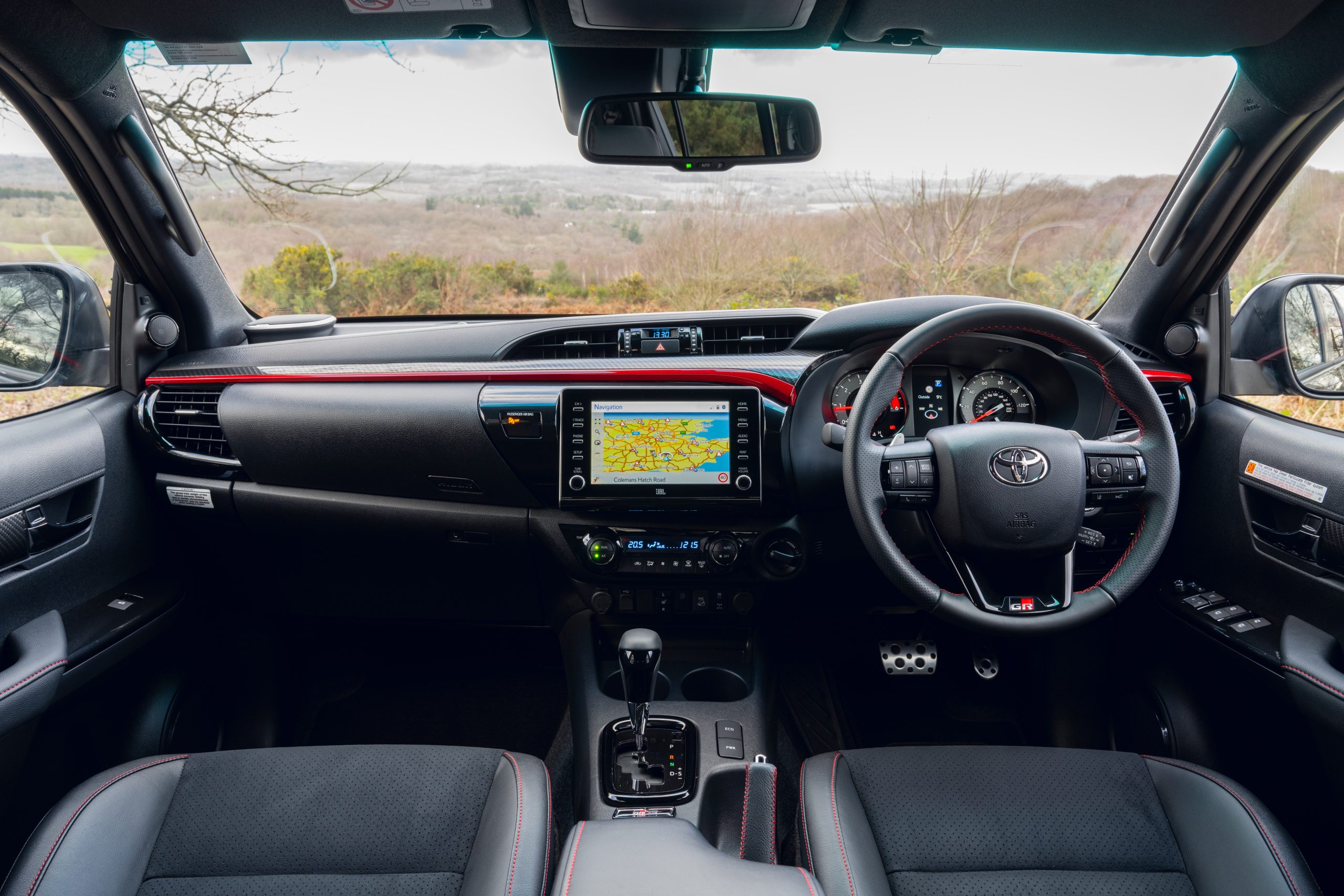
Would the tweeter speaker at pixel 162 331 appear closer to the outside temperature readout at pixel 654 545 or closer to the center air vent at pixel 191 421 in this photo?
the center air vent at pixel 191 421

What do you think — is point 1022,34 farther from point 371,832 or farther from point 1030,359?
point 371,832

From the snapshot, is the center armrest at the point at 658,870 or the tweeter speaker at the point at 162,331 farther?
the tweeter speaker at the point at 162,331

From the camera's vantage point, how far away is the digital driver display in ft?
6.61

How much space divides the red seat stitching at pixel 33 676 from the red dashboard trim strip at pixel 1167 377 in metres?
2.79

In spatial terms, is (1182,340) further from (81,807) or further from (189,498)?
(189,498)

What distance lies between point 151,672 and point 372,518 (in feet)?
2.72

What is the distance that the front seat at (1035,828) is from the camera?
4.56 ft

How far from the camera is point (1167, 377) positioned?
216cm

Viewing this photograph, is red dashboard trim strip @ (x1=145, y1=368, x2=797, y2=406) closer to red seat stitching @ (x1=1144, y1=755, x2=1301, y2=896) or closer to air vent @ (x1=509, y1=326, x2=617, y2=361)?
air vent @ (x1=509, y1=326, x2=617, y2=361)

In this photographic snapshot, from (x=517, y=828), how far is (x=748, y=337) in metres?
1.35

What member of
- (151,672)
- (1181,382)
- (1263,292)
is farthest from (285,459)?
(1263,292)

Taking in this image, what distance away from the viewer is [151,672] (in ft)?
7.72

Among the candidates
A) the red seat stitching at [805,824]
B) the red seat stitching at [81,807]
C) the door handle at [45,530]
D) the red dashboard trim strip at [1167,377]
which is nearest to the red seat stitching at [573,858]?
the red seat stitching at [805,824]

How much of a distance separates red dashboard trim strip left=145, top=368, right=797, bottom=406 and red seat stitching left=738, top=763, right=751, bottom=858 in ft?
2.95
